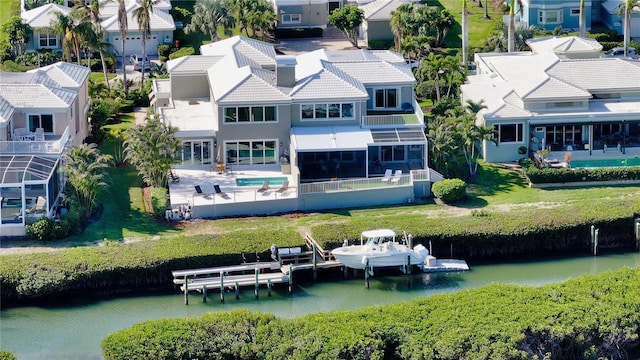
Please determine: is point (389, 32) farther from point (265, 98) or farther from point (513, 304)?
point (513, 304)

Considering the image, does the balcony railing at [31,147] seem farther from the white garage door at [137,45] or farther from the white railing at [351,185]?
the white garage door at [137,45]

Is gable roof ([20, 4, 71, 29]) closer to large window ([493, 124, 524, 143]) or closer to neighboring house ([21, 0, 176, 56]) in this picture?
neighboring house ([21, 0, 176, 56])

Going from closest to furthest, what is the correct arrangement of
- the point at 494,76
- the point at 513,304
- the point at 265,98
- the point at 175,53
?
the point at 513,304
the point at 265,98
the point at 494,76
the point at 175,53

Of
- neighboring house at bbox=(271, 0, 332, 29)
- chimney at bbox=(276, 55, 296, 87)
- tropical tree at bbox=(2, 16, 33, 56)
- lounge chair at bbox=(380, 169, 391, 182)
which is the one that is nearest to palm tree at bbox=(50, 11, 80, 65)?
tropical tree at bbox=(2, 16, 33, 56)

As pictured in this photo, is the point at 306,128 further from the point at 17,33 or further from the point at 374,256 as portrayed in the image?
the point at 17,33

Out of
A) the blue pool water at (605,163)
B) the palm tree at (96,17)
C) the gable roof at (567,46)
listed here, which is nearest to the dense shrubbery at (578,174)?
the blue pool water at (605,163)

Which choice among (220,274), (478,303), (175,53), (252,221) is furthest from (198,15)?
(478,303)
